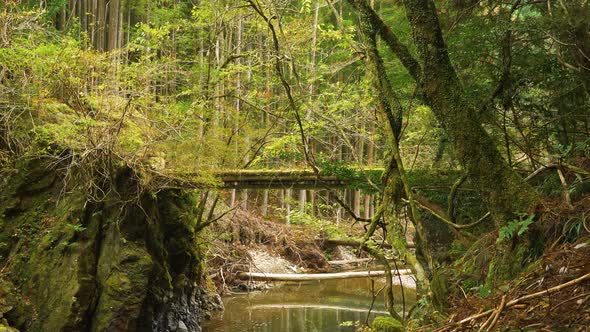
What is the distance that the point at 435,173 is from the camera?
24.8 feet

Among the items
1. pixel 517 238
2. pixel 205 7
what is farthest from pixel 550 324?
pixel 205 7

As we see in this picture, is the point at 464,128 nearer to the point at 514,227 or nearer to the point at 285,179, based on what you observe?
the point at 514,227

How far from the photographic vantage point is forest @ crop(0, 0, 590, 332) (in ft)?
11.8

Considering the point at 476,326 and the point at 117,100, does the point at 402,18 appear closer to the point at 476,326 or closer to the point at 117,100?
the point at 117,100

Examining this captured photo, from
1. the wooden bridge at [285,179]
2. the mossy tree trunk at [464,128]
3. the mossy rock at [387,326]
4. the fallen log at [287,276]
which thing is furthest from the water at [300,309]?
the mossy tree trunk at [464,128]

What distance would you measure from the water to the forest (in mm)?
86

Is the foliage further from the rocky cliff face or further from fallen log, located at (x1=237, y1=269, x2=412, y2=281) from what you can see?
fallen log, located at (x1=237, y1=269, x2=412, y2=281)

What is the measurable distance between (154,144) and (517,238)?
598 centimetres

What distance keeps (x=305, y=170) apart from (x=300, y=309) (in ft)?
13.5

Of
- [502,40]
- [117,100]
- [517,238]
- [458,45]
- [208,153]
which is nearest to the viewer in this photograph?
[517,238]

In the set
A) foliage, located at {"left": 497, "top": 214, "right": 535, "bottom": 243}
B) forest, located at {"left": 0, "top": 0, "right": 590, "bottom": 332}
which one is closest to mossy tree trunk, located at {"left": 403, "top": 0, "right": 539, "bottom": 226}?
forest, located at {"left": 0, "top": 0, "right": 590, "bottom": 332}

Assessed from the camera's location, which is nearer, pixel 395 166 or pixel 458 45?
pixel 395 166

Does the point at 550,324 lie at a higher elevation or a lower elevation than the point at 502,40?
lower

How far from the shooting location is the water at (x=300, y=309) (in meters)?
9.72
